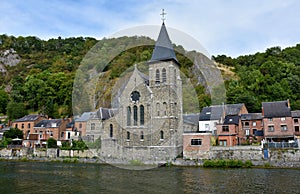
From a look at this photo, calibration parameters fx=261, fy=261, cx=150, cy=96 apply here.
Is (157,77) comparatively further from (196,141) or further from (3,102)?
(3,102)

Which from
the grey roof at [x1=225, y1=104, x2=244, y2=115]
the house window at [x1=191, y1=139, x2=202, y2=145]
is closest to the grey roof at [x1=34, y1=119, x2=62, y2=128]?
the house window at [x1=191, y1=139, x2=202, y2=145]

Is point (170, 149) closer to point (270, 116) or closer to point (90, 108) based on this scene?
point (270, 116)

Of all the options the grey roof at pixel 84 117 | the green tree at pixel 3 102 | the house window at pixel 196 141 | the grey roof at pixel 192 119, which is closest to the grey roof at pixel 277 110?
the grey roof at pixel 192 119

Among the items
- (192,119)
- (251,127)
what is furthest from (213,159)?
(251,127)

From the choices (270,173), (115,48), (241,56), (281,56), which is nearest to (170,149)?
(270,173)

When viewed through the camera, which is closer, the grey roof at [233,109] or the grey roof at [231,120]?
the grey roof at [231,120]

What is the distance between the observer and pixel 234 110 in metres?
41.3

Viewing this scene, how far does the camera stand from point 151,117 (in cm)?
3497

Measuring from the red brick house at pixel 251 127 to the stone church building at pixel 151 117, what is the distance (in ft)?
34.5

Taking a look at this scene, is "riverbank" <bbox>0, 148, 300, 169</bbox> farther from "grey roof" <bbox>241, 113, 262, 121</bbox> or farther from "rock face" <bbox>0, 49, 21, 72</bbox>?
"rock face" <bbox>0, 49, 21, 72</bbox>

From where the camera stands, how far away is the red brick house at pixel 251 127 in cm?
3831

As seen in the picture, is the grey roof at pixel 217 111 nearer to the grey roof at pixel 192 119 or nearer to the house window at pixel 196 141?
the grey roof at pixel 192 119

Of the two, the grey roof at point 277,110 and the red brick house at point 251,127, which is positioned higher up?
the grey roof at point 277,110

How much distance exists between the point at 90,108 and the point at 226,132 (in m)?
33.5
